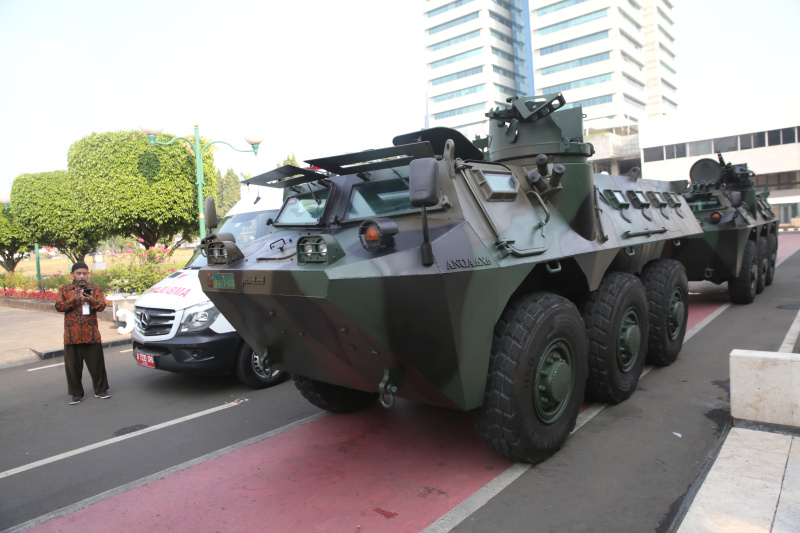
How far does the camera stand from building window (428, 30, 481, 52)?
6675cm

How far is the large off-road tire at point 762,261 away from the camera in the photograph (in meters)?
10.6

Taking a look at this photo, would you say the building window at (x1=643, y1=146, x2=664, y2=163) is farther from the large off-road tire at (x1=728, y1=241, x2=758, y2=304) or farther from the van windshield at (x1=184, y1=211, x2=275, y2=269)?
the van windshield at (x1=184, y1=211, x2=275, y2=269)

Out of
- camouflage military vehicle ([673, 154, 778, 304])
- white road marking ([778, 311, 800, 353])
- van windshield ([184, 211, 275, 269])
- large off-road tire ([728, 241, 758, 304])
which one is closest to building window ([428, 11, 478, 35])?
camouflage military vehicle ([673, 154, 778, 304])

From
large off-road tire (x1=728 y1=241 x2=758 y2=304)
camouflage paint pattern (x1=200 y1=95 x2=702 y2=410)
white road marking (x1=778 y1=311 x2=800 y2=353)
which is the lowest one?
white road marking (x1=778 y1=311 x2=800 y2=353)

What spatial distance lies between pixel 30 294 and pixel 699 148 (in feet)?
147

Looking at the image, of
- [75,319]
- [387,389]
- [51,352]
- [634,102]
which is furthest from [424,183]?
[634,102]

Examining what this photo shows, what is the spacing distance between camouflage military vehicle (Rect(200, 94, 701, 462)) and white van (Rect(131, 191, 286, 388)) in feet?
5.08

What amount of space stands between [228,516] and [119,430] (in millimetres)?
2428

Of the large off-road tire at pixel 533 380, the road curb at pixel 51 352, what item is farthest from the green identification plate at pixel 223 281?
the road curb at pixel 51 352

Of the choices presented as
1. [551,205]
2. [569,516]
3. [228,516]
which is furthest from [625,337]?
[228,516]

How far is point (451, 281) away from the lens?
321 centimetres

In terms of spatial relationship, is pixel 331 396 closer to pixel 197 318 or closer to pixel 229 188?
pixel 197 318

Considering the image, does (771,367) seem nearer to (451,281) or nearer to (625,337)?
(625,337)

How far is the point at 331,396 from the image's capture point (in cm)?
513
